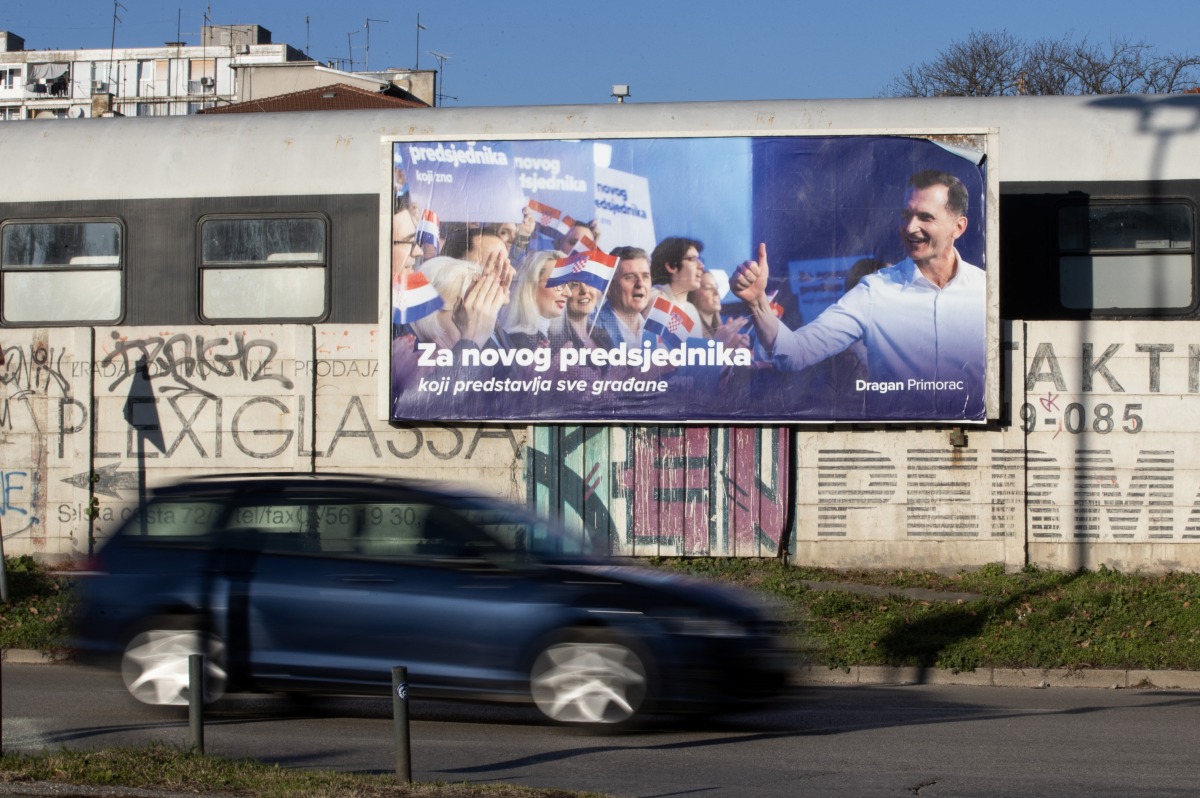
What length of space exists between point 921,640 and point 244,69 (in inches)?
1335

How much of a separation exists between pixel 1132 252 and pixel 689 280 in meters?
4.72

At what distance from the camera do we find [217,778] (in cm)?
670

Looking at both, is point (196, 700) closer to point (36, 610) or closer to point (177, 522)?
point (177, 522)

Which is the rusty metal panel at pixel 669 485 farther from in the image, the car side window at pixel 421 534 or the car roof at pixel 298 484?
the car side window at pixel 421 534

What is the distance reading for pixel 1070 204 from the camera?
15.0 metres

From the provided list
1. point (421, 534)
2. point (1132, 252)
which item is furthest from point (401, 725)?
point (1132, 252)

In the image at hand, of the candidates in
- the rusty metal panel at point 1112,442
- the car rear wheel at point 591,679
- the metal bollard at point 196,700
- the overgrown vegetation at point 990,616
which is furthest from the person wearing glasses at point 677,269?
the metal bollard at point 196,700

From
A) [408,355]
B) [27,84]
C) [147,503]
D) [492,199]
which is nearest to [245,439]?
[408,355]

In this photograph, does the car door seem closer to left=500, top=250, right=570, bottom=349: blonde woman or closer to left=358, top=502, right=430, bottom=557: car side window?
left=358, top=502, right=430, bottom=557: car side window

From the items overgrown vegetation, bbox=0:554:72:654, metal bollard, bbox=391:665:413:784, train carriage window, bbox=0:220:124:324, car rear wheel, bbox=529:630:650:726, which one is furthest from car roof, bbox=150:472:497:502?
train carriage window, bbox=0:220:124:324

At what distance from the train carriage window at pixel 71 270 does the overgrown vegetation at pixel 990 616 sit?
7.14 meters

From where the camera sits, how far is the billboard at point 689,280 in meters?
14.9

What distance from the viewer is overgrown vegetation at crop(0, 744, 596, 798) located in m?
6.48

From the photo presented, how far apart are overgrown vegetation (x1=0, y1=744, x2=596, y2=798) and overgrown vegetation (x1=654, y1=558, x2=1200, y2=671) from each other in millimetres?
6122
